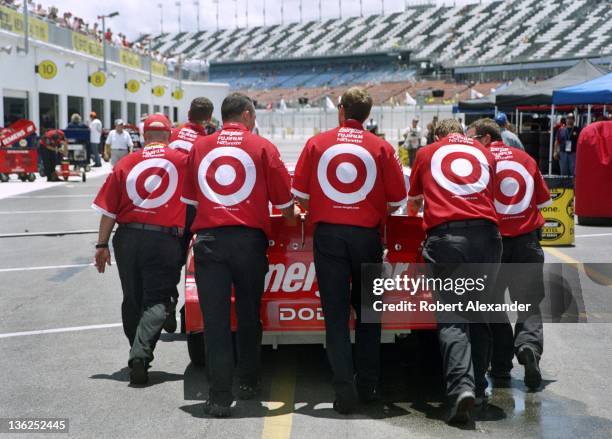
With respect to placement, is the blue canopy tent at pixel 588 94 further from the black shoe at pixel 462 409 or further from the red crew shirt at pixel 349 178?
the black shoe at pixel 462 409

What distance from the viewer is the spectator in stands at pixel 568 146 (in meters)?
19.8

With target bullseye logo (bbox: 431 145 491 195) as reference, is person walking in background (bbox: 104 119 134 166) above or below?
below

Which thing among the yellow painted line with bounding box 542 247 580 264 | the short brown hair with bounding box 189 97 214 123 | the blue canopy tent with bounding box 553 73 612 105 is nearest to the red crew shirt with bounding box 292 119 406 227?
the short brown hair with bounding box 189 97 214 123

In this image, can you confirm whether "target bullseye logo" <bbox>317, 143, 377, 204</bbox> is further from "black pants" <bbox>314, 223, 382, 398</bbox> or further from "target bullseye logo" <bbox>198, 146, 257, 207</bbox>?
"target bullseye logo" <bbox>198, 146, 257, 207</bbox>

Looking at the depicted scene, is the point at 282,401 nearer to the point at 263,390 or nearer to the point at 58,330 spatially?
the point at 263,390

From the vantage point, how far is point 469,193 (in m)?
5.00

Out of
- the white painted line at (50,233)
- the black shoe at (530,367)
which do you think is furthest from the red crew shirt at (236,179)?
the white painted line at (50,233)

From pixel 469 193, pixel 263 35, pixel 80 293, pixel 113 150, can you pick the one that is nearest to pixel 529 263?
pixel 469 193

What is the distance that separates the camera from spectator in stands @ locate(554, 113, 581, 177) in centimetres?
1977

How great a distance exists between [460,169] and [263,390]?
6.01 ft

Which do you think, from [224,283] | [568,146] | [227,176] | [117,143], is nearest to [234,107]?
[227,176]

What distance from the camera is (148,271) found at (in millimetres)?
5660

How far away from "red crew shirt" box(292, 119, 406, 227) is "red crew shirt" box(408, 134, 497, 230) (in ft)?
0.65

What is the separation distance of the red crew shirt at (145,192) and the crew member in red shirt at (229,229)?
60cm
